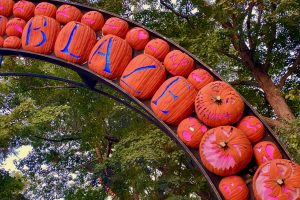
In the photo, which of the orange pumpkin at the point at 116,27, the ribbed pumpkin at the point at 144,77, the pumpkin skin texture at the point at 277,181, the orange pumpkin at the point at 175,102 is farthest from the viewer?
the orange pumpkin at the point at 116,27

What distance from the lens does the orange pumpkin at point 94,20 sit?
3.03 meters

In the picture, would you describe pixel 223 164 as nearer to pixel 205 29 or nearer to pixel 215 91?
pixel 215 91

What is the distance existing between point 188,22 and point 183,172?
2.88 meters

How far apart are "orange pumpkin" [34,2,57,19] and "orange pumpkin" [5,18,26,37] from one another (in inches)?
5.8

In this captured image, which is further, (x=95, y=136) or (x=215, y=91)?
(x=95, y=136)

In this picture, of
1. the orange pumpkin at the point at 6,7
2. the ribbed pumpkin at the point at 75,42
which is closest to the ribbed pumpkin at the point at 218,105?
the ribbed pumpkin at the point at 75,42

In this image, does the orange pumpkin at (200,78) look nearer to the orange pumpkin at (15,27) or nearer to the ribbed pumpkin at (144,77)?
the ribbed pumpkin at (144,77)


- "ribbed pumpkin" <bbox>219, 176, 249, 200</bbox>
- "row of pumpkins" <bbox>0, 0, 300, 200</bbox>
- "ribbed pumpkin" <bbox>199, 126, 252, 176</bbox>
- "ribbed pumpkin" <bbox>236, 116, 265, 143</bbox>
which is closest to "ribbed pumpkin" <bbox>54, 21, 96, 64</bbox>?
"row of pumpkins" <bbox>0, 0, 300, 200</bbox>

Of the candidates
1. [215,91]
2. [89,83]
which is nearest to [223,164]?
[215,91]

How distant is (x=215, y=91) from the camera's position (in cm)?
252

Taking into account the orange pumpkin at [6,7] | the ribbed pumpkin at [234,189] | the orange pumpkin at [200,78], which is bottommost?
the ribbed pumpkin at [234,189]

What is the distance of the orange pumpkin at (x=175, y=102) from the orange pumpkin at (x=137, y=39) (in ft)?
1.48

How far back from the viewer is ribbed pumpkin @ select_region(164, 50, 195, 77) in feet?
8.90

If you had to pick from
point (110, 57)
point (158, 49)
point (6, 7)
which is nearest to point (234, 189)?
point (158, 49)
